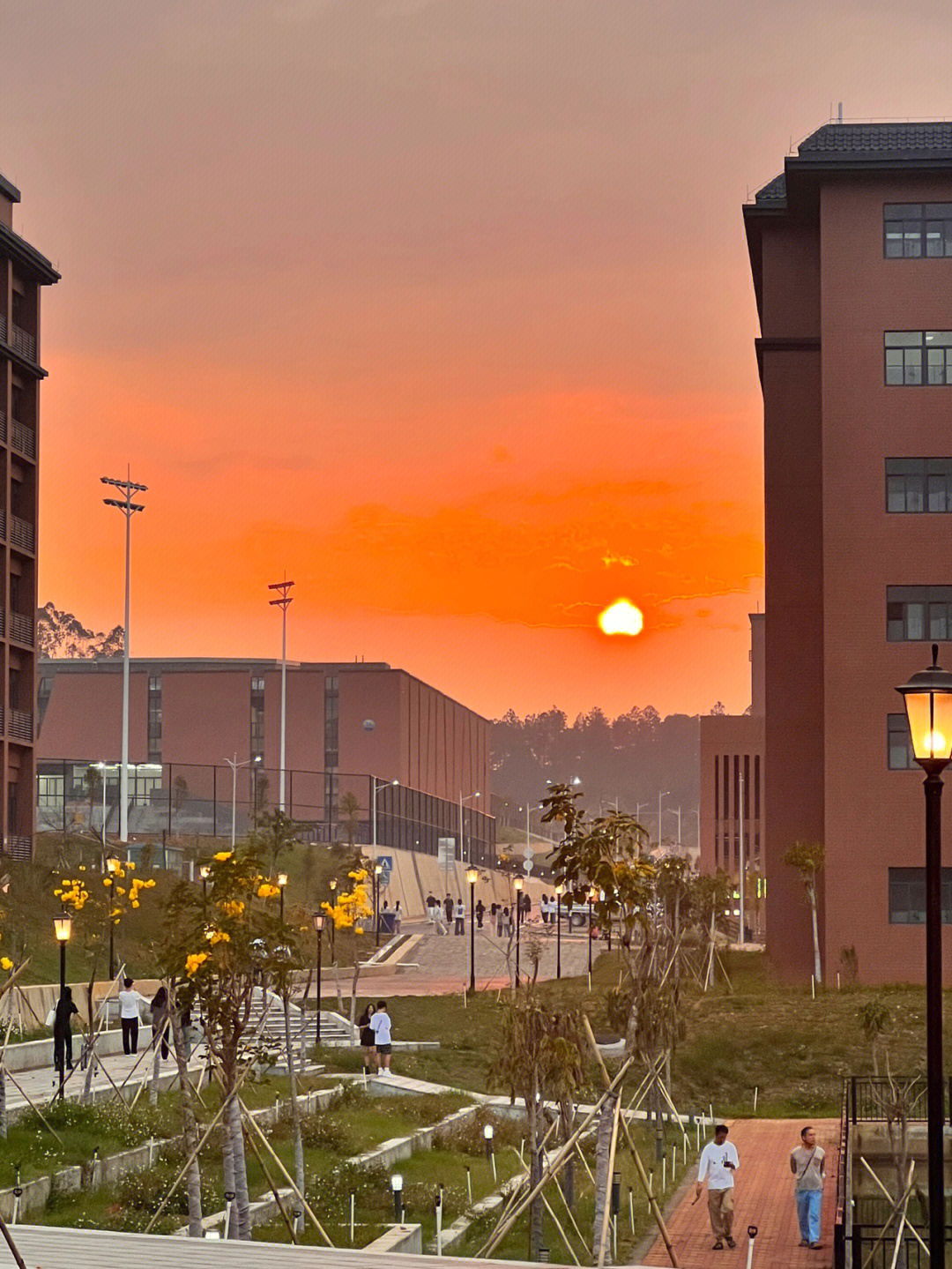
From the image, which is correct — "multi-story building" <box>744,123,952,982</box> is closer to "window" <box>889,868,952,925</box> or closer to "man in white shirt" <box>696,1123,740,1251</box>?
"window" <box>889,868,952,925</box>

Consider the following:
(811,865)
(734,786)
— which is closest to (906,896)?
(811,865)

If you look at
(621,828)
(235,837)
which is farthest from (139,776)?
(621,828)

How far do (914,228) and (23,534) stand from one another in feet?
122

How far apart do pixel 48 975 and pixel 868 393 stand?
1094 inches

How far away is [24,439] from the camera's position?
7338cm

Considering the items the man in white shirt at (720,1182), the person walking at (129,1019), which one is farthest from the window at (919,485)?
the man in white shirt at (720,1182)

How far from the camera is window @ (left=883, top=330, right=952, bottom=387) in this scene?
171 ft

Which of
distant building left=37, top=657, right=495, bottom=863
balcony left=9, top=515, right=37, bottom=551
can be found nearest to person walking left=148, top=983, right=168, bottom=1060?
balcony left=9, top=515, right=37, bottom=551

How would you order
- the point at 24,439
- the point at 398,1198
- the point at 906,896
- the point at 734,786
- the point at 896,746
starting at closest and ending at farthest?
the point at 398,1198 → the point at 906,896 → the point at 896,746 → the point at 24,439 → the point at 734,786

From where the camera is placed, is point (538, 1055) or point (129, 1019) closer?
point (538, 1055)

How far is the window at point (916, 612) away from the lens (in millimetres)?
51812

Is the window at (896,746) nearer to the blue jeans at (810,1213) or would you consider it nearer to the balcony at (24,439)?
the blue jeans at (810,1213)

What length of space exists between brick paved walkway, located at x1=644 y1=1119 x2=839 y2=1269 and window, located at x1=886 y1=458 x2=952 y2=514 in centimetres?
2262

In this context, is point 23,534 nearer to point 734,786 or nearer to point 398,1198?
point 398,1198
